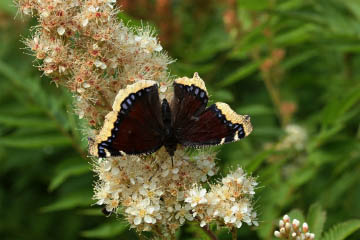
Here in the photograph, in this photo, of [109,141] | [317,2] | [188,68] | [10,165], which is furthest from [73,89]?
[10,165]

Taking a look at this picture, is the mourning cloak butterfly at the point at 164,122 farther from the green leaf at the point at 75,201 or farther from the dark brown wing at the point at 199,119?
the green leaf at the point at 75,201

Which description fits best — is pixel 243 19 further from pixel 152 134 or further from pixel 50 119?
pixel 152 134

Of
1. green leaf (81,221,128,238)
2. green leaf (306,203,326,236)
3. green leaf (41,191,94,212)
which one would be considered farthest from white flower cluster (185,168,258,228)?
green leaf (41,191,94,212)

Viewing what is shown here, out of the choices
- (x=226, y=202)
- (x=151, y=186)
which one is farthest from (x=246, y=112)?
(x=151, y=186)

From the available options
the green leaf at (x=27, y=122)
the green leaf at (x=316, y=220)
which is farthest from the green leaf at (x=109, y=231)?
the green leaf at (x=316, y=220)

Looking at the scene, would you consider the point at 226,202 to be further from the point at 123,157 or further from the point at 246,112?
the point at 246,112

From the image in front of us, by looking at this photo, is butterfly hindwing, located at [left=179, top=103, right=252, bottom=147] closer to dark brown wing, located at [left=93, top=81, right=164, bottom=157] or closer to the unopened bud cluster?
dark brown wing, located at [left=93, top=81, right=164, bottom=157]
